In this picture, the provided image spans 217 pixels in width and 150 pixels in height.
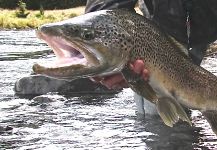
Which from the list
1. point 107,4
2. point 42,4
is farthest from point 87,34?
point 42,4

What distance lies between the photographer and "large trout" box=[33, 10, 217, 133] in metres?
3.03

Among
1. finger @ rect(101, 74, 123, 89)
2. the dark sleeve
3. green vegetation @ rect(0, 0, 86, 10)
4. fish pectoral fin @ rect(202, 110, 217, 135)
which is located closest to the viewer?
finger @ rect(101, 74, 123, 89)

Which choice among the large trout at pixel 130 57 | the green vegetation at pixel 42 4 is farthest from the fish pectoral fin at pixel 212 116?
the green vegetation at pixel 42 4

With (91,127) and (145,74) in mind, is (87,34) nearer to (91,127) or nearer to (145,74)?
(145,74)

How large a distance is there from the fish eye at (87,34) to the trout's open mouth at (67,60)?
0.18 feet

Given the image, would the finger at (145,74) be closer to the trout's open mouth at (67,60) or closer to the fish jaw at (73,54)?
the fish jaw at (73,54)

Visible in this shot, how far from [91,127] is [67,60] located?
3536 millimetres

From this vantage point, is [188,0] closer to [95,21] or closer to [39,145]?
[95,21]

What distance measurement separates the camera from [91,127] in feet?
21.3

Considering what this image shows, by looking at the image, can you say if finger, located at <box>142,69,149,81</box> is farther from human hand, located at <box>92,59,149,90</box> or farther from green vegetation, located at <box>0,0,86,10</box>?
green vegetation, located at <box>0,0,86,10</box>

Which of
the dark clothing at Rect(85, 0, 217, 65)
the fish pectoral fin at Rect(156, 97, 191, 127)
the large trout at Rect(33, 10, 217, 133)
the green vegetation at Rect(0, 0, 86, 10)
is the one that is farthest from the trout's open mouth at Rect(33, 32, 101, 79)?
the green vegetation at Rect(0, 0, 86, 10)

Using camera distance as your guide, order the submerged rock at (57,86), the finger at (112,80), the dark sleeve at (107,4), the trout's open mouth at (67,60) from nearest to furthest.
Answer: the trout's open mouth at (67,60)
the finger at (112,80)
the dark sleeve at (107,4)
the submerged rock at (57,86)

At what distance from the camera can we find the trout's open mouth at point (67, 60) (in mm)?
3004

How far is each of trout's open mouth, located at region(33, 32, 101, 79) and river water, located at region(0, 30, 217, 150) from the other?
8.66 ft
